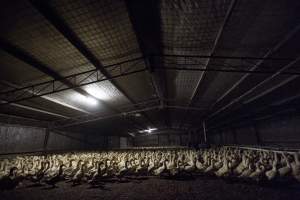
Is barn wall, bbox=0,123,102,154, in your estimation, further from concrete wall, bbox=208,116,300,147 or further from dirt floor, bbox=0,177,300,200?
concrete wall, bbox=208,116,300,147

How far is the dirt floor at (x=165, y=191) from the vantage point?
4.38m

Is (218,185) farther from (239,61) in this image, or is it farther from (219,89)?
(219,89)

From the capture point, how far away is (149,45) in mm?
6934

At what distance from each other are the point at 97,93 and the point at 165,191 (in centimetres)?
831

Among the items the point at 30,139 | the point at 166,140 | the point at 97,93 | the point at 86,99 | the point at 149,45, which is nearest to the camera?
the point at 149,45

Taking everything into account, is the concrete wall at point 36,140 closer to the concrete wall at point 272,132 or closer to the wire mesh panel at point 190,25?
the wire mesh panel at point 190,25

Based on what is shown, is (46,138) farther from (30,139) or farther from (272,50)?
(272,50)

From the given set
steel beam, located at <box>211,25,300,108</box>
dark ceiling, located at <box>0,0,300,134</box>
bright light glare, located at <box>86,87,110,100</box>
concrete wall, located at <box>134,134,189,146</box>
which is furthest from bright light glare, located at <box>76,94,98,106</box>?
concrete wall, located at <box>134,134,189,146</box>

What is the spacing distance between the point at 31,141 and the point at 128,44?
47.1 feet

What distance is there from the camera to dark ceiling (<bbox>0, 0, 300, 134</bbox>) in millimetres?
4906

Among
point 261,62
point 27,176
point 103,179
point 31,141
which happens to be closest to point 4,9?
point 27,176

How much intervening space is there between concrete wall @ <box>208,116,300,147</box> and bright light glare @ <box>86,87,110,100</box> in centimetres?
→ 1338

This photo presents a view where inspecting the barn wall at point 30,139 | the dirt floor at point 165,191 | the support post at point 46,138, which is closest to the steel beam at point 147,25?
the dirt floor at point 165,191

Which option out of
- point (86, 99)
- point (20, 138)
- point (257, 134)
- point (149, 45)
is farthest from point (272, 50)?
point (20, 138)
